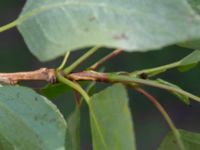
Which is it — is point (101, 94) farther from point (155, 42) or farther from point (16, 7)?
point (16, 7)

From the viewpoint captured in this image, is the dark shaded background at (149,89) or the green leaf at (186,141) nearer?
the green leaf at (186,141)

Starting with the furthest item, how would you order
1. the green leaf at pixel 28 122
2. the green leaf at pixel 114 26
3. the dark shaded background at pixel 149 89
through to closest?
the dark shaded background at pixel 149 89 < the green leaf at pixel 28 122 < the green leaf at pixel 114 26

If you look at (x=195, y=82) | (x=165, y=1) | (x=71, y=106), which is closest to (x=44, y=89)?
(x=165, y=1)

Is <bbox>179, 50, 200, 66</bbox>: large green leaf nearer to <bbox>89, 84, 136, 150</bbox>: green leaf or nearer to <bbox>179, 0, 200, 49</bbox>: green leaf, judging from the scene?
<bbox>179, 0, 200, 49</bbox>: green leaf

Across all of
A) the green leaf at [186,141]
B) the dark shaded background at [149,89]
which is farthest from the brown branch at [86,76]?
the dark shaded background at [149,89]

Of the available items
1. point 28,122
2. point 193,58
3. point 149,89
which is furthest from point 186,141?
point 149,89

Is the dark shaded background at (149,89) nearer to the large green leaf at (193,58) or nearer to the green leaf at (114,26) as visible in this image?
the large green leaf at (193,58)

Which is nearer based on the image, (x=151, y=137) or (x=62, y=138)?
(x=62, y=138)
